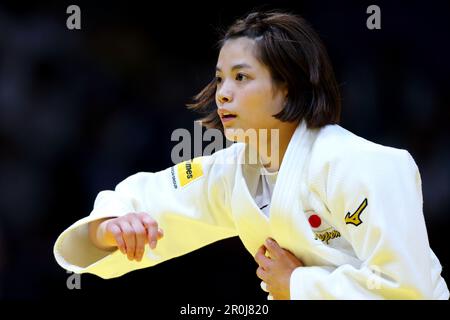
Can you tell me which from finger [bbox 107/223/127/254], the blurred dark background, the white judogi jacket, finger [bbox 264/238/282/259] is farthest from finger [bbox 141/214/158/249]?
the blurred dark background

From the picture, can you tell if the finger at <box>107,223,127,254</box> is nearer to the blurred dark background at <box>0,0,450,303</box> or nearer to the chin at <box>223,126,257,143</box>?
the chin at <box>223,126,257,143</box>

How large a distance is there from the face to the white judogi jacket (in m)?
0.16

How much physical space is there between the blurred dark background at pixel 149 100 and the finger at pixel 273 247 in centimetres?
188

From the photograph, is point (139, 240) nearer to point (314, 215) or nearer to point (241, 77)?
point (314, 215)

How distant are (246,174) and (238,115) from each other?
293mm

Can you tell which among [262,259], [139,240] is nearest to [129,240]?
[139,240]

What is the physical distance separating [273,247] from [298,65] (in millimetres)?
771

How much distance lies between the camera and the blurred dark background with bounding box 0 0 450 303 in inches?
190

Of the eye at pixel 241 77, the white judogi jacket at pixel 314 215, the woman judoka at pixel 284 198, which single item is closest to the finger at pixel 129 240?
the woman judoka at pixel 284 198

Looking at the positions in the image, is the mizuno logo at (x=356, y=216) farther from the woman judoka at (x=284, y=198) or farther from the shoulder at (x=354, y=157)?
the shoulder at (x=354, y=157)

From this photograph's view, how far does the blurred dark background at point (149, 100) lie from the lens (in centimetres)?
483

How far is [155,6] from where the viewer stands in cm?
531

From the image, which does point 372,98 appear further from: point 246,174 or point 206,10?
point 246,174

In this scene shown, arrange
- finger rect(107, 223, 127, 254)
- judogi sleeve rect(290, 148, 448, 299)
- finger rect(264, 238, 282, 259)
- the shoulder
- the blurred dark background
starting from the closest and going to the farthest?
judogi sleeve rect(290, 148, 448, 299) < the shoulder < finger rect(107, 223, 127, 254) < finger rect(264, 238, 282, 259) < the blurred dark background
